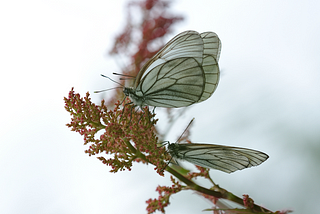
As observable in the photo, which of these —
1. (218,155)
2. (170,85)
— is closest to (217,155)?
(218,155)

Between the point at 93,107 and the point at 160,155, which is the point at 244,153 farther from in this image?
the point at 93,107

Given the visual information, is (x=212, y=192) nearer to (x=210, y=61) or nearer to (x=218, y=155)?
(x=218, y=155)

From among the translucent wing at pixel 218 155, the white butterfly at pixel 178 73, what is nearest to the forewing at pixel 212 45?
the white butterfly at pixel 178 73

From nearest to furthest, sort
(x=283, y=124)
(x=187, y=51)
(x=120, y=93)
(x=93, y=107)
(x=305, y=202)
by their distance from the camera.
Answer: (x=93, y=107), (x=187, y=51), (x=120, y=93), (x=305, y=202), (x=283, y=124)

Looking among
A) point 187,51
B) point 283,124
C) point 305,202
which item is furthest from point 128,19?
point 305,202

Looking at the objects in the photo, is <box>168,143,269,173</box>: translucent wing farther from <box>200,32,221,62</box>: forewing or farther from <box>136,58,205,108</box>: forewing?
<box>200,32,221,62</box>: forewing

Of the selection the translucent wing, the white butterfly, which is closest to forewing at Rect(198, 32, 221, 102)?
the white butterfly
